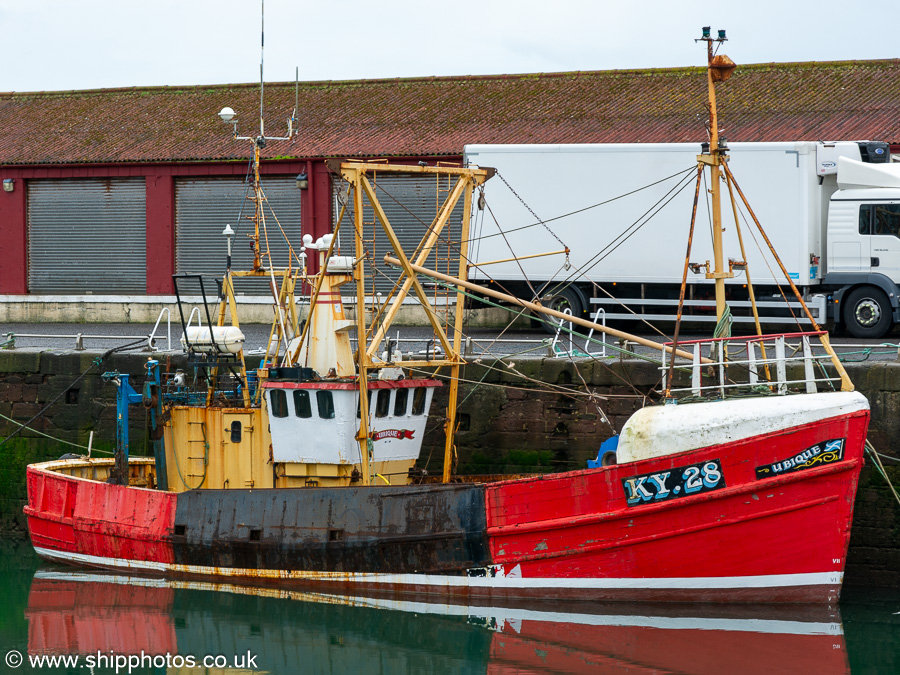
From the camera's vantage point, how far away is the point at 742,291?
1920cm

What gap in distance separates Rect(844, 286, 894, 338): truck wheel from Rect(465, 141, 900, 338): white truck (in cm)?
2

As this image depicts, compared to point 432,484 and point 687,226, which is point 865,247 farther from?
point 432,484

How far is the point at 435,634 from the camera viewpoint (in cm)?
1173

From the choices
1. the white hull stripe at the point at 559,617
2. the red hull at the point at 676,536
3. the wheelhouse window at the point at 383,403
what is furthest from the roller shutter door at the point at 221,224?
the red hull at the point at 676,536

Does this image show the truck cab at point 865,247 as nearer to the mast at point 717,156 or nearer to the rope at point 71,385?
the mast at point 717,156

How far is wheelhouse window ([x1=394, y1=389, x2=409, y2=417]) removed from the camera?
13109 millimetres

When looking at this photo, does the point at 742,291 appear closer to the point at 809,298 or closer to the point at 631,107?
the point at 809,298

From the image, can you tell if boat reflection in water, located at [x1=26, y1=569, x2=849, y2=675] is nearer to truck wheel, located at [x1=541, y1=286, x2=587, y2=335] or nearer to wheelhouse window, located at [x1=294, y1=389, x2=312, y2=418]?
wheelhouse window, located at [x1=294, y1=389, x2=312, y2=418]

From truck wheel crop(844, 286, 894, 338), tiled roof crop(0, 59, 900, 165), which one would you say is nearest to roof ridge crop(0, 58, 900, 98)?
tiled roof crop(0, 59, 900, 165)

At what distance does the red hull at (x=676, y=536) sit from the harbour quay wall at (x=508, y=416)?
1.47 m

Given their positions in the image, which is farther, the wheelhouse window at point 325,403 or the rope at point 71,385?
the rope at point 71,385

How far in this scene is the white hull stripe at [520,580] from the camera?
11.5 m

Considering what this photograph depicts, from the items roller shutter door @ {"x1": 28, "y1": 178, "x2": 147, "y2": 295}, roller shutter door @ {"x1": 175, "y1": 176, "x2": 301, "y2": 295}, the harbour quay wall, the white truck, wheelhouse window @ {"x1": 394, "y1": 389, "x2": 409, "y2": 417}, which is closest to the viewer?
the harbour quay wall

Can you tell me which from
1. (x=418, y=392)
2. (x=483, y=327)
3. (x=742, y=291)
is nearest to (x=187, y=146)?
(x=483, y=327)
